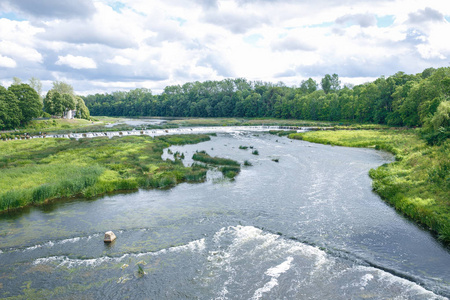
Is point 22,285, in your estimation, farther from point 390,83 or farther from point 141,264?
point 390,83

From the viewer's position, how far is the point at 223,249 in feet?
60.6

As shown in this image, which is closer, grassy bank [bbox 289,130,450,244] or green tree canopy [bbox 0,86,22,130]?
grassy bank [bbox 289,130,450,244]

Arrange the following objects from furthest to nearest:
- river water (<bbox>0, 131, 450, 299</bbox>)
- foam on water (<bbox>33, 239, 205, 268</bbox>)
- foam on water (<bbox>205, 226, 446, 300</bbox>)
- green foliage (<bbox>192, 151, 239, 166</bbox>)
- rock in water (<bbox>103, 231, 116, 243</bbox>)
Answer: green foliage (<bbox>192, 151, 239, 166</bbox>) → rock in water (<bbox>103, 231, 116, 243</bbox>) → foam on water (<bbox>33, 239, 205, 268</bbox>) → river water (<bbox>0, 131, 450, 299</bbox>) → foam on water (<bbox>205, 226, 446, 300</bbox>)

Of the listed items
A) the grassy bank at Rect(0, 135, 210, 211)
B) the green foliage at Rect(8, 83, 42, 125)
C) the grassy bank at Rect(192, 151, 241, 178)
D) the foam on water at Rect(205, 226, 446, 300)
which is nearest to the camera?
the foam on water at Rect(205, 226, 446, 300)

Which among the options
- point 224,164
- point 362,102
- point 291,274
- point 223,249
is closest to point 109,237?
point 223,249

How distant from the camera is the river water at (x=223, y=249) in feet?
47.9

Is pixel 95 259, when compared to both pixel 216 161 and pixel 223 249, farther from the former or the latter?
pixel 216 161

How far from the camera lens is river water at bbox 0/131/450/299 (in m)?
14.6

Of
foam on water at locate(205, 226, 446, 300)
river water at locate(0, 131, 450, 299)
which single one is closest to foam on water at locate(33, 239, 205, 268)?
river water at locate(0, 131, 450, 299)

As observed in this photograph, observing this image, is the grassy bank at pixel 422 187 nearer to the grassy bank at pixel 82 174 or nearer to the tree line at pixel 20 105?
the grassy bank at pixel 82 174

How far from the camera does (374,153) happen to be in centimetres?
5362

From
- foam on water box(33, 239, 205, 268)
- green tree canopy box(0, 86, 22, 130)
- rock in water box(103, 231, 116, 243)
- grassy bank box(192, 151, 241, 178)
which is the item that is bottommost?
foam on water box(33, 239, 205, 268)

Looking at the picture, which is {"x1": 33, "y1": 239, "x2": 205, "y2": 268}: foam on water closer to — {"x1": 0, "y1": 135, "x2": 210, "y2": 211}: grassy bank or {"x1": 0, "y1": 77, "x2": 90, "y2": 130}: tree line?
{"x1": 0, "y1": 135, "x2": 210, "y2": 211}: grassy bank

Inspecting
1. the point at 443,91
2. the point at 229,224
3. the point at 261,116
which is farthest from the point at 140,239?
the point at 261,116
